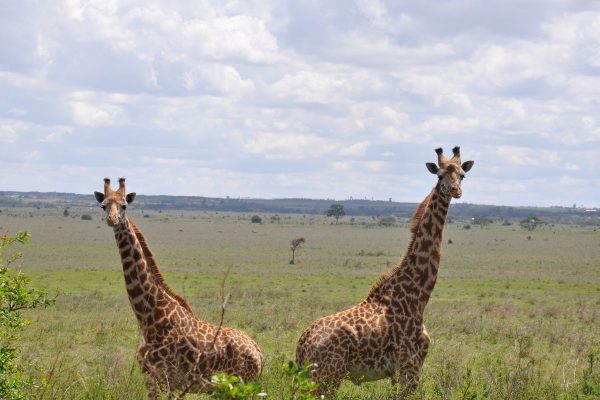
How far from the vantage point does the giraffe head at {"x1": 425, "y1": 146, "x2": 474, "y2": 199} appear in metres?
8.34

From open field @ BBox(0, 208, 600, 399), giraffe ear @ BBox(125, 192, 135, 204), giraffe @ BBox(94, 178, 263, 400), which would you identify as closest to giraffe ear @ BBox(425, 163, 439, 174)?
open field @ BBox(0, 208, 600, 399)

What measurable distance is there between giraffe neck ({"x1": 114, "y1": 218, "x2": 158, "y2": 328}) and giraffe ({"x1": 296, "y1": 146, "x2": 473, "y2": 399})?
1478mm

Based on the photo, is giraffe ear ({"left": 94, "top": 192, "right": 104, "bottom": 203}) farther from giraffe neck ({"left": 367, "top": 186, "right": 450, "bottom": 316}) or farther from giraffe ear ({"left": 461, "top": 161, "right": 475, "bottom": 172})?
giraffe ear ({"left": 461, "top": 161, "right": 475, "bottom": 172})

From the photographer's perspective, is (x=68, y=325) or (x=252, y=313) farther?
(x=252, y=313)

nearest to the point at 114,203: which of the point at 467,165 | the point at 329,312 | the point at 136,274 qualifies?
the point at 136,274

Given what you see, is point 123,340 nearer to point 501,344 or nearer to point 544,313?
point 501,344

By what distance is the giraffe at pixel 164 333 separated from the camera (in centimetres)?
786

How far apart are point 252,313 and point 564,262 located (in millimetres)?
34116

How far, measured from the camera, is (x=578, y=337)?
18.0 m

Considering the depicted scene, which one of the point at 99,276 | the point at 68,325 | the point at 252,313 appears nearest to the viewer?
the point at 68,325

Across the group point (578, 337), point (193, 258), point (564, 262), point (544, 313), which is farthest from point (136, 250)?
point (564, 262)

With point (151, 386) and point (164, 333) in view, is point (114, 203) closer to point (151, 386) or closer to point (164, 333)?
point (164, 333)

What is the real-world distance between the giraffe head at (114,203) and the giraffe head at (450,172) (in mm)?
2991

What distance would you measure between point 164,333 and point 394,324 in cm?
215
